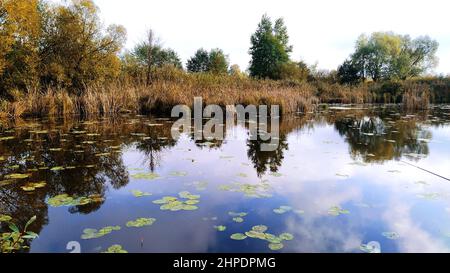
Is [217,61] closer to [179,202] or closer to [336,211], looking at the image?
[179,202]

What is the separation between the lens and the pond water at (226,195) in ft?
8.75

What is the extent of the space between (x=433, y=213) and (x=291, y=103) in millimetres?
10715

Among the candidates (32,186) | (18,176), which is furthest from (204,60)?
(32,186)

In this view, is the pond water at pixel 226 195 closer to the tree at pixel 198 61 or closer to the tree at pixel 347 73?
the tree at pixel 347 73

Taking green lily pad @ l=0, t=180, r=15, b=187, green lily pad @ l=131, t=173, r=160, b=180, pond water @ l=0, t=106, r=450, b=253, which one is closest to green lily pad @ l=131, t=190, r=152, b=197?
pond water @ l=0, t=106, r=450, b=253

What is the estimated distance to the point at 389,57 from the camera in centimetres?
4528

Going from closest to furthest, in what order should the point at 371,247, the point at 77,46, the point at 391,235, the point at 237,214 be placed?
the point at 371,247 → the point at 391,235 → the point at 237,214 → the point at 77,46

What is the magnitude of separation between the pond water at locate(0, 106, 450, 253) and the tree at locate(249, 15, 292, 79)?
104 ft

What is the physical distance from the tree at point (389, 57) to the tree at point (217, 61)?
52.2 ft

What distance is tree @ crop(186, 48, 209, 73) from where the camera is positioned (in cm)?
4544

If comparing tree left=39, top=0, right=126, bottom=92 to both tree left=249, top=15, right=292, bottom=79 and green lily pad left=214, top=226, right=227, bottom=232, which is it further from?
tree left=249, top=15, right=292, bottom=79

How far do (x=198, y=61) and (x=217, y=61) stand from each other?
5.66 meters

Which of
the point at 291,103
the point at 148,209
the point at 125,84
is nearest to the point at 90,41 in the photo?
the point at 125,84

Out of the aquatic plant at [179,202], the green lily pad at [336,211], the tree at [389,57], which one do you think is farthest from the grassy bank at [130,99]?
the tree at [389,57]
